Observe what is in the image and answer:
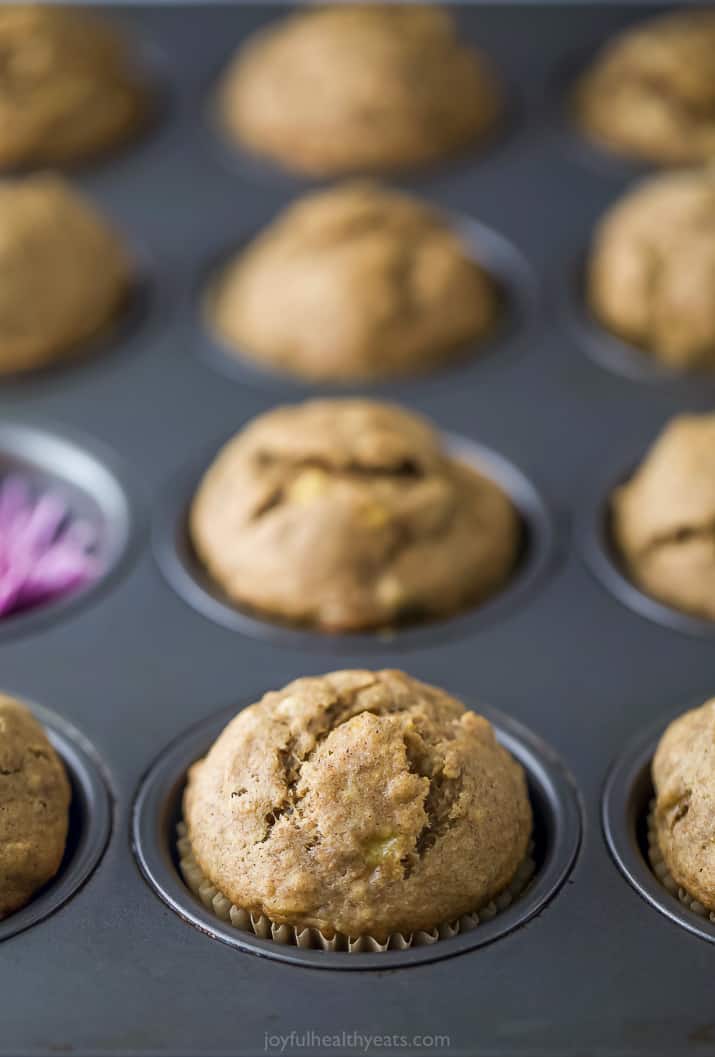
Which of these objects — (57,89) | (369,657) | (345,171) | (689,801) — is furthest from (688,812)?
(57,89)

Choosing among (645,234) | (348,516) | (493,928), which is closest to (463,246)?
(645,234)

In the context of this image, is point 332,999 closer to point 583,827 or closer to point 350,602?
point 583,827

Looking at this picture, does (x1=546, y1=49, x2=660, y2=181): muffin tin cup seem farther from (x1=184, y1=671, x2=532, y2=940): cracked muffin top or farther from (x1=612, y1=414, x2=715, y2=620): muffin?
(x1=184, y1=671, x2=532, y2=940): cracked muffin top

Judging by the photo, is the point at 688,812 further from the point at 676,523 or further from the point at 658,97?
the point at 658,97

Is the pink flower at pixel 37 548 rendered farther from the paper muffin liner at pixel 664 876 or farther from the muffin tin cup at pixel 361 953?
the paper muffin liner at pixel 664 876

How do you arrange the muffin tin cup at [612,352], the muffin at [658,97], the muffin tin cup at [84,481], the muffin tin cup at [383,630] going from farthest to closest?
the muffin at [658,97] → the muffin tin cup at [612,352] → the muffin tin cup at [84,481] → the muffin tin cup at [383,630]

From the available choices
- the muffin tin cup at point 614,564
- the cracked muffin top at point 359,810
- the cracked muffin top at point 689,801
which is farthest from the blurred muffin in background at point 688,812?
the muffin tin cup at point 614,564
